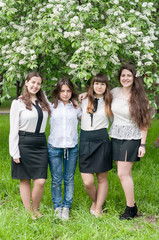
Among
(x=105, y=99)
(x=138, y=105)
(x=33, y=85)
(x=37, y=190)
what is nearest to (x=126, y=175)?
(x=138, y=105)

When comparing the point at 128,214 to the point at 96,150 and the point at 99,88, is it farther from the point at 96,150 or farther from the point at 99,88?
the point at 99,88

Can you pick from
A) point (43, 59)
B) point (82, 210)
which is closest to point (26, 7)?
point (43, 59)

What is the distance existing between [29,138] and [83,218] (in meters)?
1.33

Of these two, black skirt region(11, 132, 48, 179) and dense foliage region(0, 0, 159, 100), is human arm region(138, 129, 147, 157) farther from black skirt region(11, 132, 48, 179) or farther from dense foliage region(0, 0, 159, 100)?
black skirt region(11, 132, 48, 179)

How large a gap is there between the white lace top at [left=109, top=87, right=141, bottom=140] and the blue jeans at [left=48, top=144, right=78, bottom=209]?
66 centimetres

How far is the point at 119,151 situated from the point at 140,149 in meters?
0.29

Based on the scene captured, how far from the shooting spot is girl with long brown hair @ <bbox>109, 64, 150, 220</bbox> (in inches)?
166

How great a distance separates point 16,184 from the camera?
5824 mm

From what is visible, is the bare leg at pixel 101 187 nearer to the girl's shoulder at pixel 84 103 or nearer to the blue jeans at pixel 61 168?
the blue jeans at pixel 61 168

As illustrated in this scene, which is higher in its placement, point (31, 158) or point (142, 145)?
point (142, 145)

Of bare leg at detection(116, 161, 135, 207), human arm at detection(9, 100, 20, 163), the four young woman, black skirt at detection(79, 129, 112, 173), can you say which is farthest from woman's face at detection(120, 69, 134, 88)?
human arm at detection(9, 100, 20, 163)

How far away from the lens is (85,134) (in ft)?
14.4

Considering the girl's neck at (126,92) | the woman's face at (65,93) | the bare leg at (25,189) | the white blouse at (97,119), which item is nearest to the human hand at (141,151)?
the white blouse at (97,119)

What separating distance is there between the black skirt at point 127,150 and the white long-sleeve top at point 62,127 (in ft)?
2.04
